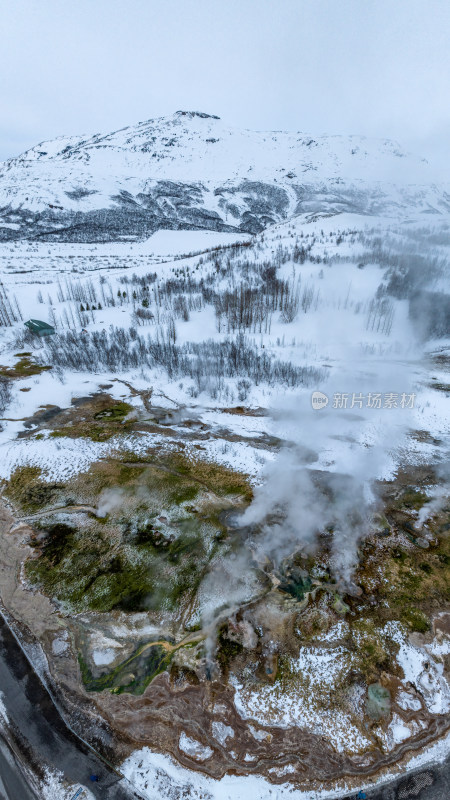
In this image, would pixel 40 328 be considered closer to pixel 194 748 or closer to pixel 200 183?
pixel 194 748

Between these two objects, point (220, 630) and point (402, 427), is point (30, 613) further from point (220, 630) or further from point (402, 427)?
point (402, 427)

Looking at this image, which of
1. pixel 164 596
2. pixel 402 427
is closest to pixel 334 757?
pixel 164 596

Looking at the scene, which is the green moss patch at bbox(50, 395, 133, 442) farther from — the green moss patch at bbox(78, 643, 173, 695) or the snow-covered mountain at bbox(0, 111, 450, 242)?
the snow-covered mountain at bbox(0, 111, 450, 242)

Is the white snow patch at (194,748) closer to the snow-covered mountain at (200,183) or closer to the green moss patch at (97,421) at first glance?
the green moss patch at (97,421)

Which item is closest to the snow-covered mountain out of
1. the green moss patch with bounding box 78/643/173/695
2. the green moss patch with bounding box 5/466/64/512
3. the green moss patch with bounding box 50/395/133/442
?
the green moss patch with bounding box 50/395/133/442

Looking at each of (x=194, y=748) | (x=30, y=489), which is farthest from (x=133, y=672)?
(x=30, y=489)
